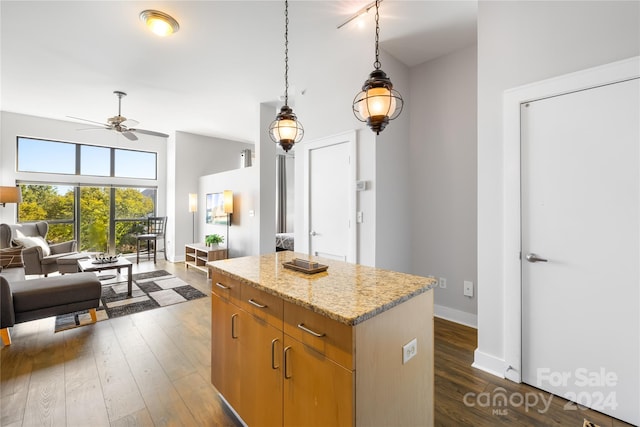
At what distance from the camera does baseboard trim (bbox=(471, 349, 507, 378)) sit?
2.21 metres

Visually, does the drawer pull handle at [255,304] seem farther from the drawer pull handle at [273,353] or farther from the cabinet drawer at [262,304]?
the drawer pull handle at [273,353]

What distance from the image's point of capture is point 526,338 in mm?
2121

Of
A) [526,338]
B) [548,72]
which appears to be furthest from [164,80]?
[526,338]

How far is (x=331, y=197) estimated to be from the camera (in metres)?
3.62

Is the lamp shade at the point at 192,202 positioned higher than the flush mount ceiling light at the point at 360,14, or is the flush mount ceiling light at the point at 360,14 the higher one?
the flush mount ceiling light at the point at 360,14

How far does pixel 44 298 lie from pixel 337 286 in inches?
128

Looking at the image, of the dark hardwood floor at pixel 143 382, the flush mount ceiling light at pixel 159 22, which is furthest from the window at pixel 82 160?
the flush mount ceiling light at pixel 159 22

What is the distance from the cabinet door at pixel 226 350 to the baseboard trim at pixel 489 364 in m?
1.91

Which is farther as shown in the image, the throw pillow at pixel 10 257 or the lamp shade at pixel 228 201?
the lamp shade at pixel 228 201

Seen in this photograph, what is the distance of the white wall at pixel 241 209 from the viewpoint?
5.47 metres

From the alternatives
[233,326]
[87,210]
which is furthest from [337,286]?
[87,210]

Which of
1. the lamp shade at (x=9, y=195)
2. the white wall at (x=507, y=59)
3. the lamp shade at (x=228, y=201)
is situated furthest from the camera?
the lamp shade at (x=228, y=201)

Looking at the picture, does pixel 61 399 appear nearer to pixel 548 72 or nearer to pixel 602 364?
pixel 602 364

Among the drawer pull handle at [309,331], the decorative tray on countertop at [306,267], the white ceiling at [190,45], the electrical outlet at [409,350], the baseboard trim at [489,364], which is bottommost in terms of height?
the baseboard trim at [489,364]
